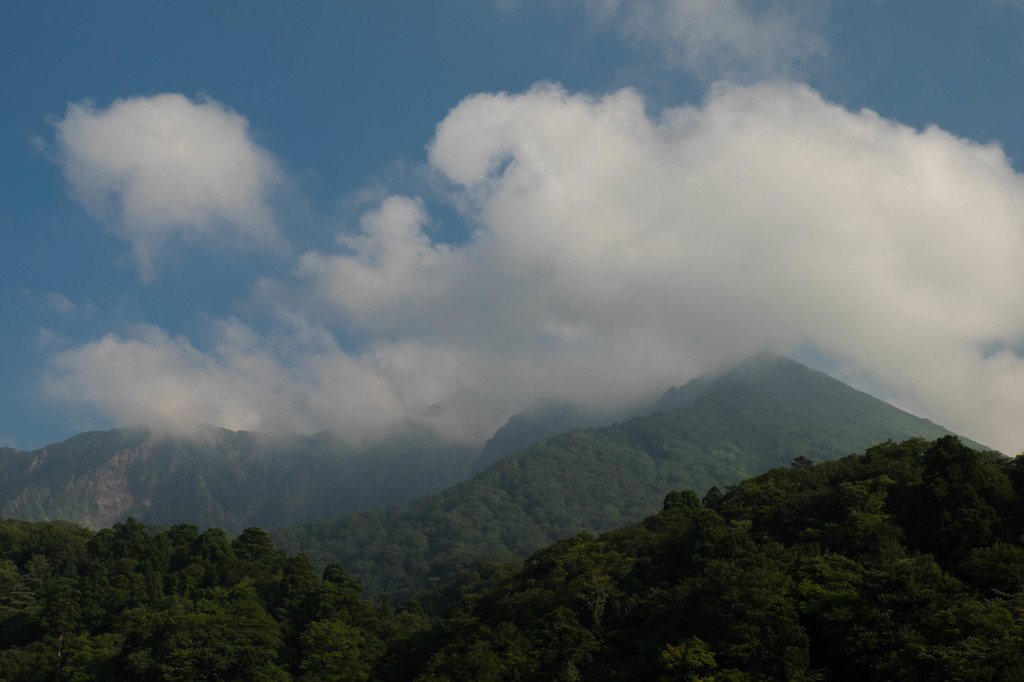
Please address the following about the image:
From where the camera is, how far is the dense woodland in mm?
47438

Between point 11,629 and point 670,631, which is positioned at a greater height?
point 670,631

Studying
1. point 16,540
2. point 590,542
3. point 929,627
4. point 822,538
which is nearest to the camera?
point 929,627

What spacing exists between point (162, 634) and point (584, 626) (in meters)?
43.7

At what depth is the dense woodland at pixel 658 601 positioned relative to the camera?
47.4 metres

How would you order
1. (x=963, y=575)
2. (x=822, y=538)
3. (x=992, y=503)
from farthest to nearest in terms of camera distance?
(x=822, y=538)
(x=992, y=503)
(x=963, y=575)

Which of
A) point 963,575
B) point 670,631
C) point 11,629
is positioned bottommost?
point 11,629

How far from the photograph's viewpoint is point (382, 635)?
91.4 m

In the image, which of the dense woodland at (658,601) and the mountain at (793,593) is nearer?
the mountain at (793,593)

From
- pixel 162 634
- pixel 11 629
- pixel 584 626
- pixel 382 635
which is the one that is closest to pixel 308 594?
pixel 382 635

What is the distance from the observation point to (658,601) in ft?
210

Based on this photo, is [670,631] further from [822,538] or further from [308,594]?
[308,594]

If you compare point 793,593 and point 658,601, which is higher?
point 793,593

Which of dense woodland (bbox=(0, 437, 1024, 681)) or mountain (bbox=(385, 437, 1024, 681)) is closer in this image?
mountain (bbox=(385, 437, 1024, 681))

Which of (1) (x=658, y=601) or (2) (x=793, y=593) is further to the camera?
(1) (x=658, y=601)
